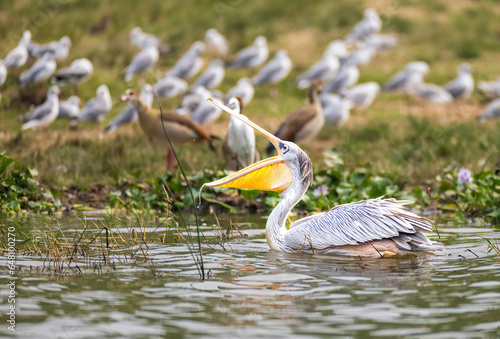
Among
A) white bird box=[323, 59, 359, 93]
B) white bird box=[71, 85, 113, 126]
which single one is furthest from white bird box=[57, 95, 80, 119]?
white bird box=[323, 59, 359, 93]

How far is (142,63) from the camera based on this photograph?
16391mm

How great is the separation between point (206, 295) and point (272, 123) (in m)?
9.49

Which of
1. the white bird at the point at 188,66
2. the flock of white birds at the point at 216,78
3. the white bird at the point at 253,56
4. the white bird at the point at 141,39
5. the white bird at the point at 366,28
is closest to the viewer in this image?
the flock of white birds at the point at 216,78

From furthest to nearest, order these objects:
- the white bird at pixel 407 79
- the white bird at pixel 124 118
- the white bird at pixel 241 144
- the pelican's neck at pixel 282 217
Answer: the white bird at pixel 407 79 → the white bird at pixel 124 118 → the white bird at pixel 241 144 → the pelican's neck at pixel 282 217

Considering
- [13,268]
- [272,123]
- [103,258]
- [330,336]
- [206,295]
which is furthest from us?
[272,123]

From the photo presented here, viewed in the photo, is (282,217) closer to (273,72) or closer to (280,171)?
(280,171)

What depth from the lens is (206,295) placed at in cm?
445

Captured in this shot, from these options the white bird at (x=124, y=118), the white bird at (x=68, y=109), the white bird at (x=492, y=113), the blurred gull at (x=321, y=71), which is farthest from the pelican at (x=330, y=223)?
the blurred gull at (x=321, y=71)

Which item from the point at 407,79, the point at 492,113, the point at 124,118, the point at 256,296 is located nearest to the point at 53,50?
the point at 124,118

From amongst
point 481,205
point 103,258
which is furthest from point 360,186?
point 103,258

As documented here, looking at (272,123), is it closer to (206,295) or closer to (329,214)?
(329,214)

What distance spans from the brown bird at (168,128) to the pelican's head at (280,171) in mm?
5006

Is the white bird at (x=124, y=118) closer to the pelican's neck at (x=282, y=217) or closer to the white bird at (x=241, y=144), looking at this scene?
the white bird at (x=241, y=144)

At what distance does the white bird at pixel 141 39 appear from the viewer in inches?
701
